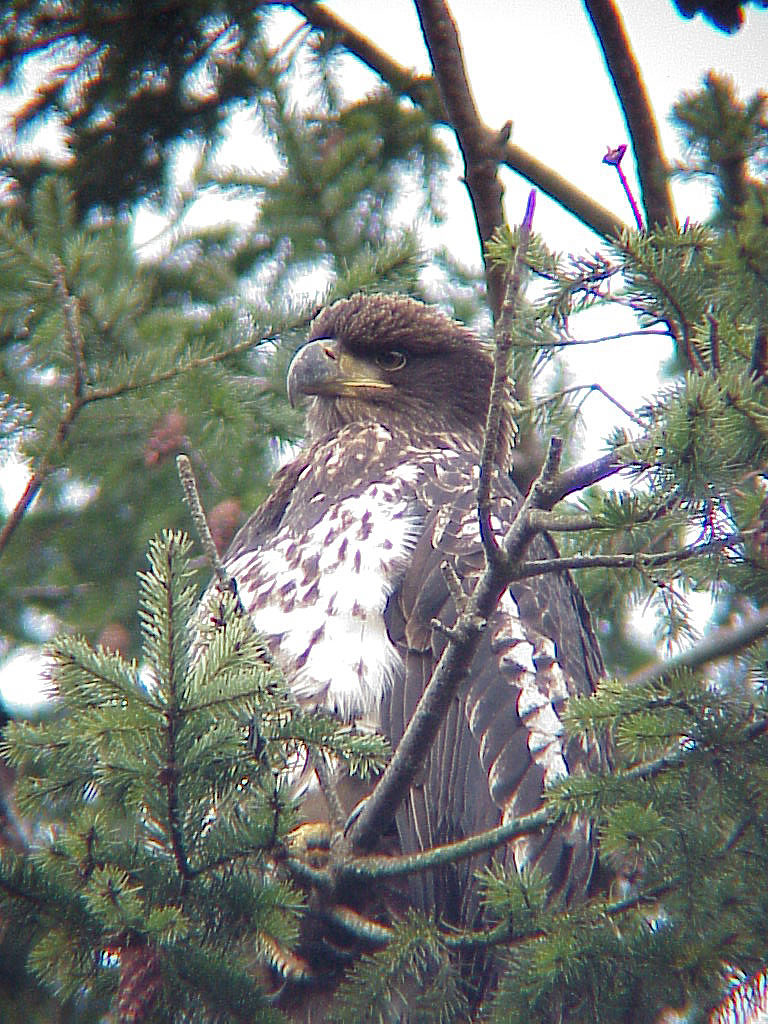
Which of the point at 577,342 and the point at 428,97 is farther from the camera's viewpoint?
the point at 428,97

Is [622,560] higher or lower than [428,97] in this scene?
lower

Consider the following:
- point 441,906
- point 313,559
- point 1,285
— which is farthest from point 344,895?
point 1,285

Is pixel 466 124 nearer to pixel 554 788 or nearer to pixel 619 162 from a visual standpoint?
pixel 619 162

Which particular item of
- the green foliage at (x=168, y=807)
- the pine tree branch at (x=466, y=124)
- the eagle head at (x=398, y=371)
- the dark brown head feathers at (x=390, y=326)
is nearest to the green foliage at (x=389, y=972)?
the green foliage at (x=168, y=807)

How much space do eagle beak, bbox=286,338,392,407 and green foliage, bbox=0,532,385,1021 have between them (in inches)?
86.9

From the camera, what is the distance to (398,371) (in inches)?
188

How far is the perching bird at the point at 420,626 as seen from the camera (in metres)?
3.19

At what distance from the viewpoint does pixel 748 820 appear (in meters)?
2.21

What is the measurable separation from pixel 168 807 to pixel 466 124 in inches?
103

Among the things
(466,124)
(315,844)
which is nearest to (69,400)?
(315,844)

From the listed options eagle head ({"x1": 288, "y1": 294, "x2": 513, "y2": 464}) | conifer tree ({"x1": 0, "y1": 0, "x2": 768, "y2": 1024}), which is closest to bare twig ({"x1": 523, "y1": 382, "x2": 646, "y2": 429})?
conifer tree ({"x1": 0, "y1": 0, "x2": 768, "y2": 1024})

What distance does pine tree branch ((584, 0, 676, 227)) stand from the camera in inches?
165

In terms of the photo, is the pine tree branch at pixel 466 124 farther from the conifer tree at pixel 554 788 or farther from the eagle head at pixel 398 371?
the conifer tree at pixel 554 788

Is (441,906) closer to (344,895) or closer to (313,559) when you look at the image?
(344,895)
